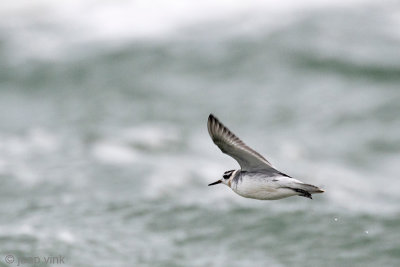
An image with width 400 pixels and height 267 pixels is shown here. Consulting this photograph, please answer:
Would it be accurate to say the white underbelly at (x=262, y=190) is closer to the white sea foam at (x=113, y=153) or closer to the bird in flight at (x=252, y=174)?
the bird in flight at (x=252, y=174)

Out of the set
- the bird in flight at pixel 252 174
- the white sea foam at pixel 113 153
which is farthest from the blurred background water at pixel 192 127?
the bird in flight at pixel 252 174

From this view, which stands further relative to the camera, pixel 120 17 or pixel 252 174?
pixel 120 17

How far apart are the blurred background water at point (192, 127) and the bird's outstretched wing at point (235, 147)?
27.2ft

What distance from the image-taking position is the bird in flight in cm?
962

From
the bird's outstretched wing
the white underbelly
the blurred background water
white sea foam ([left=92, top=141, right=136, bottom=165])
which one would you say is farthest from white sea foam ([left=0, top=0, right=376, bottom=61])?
the white underbelly

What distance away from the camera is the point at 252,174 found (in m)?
10.1

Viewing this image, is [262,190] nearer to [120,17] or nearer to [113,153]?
[113,153]

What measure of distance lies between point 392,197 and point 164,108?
7523 millimetres

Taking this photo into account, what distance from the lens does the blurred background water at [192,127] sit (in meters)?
19.3

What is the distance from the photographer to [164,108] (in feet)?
81.0

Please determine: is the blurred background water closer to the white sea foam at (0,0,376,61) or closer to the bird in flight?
the white sea foam at (0,0,376,61)

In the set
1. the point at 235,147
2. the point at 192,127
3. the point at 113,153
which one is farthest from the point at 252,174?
the point at 192,127

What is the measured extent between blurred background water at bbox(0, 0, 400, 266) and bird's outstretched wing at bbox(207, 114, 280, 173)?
27.2 ft

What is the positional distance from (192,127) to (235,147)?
46.0 ft
